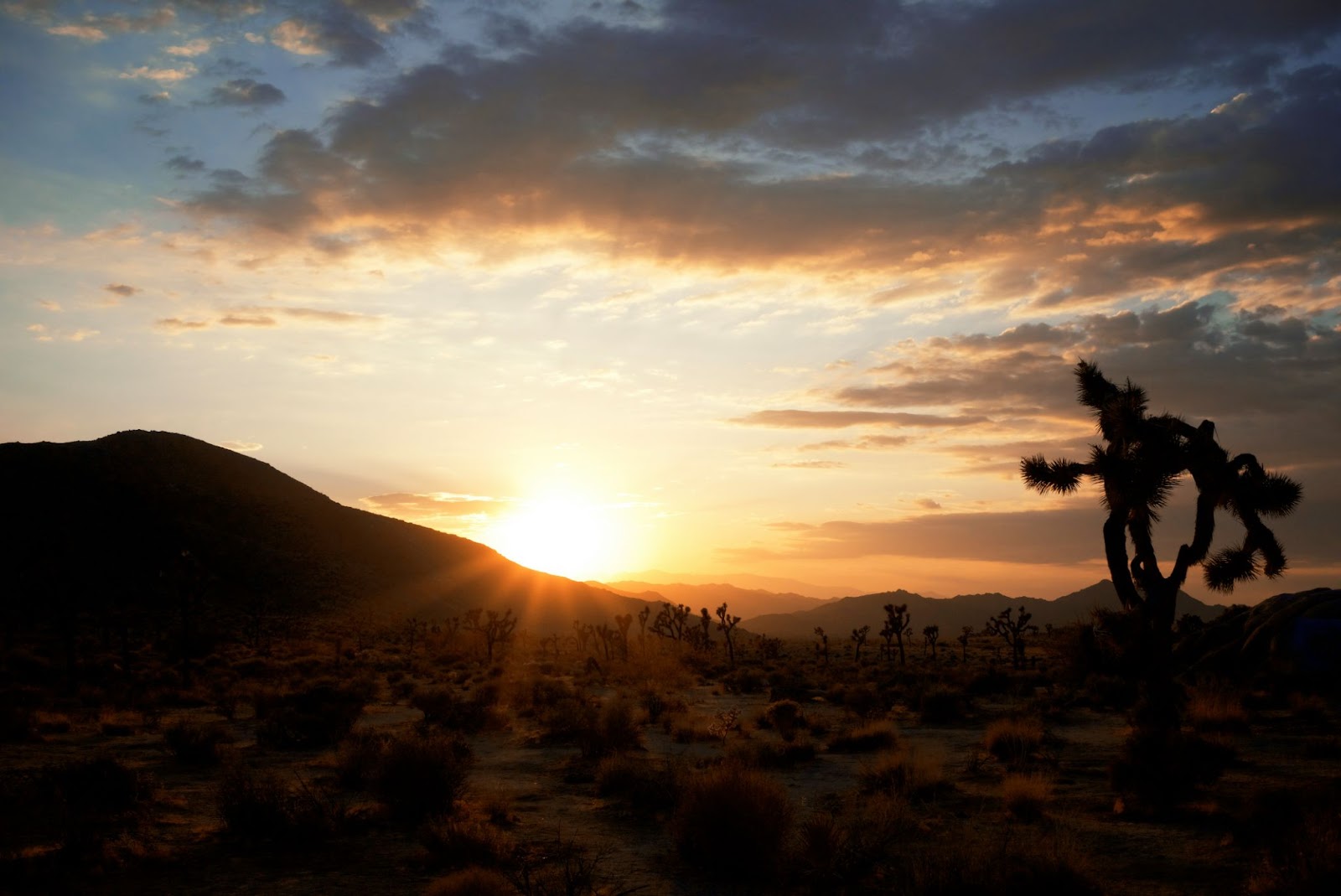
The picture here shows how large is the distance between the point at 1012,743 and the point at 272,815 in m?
13.7

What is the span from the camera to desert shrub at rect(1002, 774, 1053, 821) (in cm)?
1238

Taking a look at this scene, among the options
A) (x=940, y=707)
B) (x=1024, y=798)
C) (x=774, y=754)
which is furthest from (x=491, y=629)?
(x=1024, y=798)

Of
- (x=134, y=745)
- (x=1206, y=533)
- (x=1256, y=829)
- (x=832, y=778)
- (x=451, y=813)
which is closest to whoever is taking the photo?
(x=1256, y=829)

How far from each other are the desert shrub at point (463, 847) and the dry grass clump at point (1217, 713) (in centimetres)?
1628

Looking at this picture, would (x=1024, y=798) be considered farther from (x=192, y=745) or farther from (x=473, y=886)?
(x=192, y=745)

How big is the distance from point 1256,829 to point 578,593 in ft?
402

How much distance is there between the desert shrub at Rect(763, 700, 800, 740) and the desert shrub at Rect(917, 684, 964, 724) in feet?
13.6

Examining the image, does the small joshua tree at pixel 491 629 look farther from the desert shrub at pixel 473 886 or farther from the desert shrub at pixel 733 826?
the desert shrub at pixel 473 886

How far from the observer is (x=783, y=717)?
2325 centimetres

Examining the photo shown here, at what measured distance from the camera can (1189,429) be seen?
61.7 feet

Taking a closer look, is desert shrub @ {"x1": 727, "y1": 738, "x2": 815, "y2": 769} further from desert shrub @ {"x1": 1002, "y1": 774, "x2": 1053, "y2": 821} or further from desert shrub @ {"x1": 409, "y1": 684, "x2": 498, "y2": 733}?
desert shrub @ {"x1": 409, "y1": 684, "x2": 498, "y2": 733}

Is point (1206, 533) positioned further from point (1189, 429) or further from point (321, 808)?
point (321, 808)

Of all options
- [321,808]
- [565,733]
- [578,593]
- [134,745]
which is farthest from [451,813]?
[578,593]

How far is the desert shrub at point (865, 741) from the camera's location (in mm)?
19750
